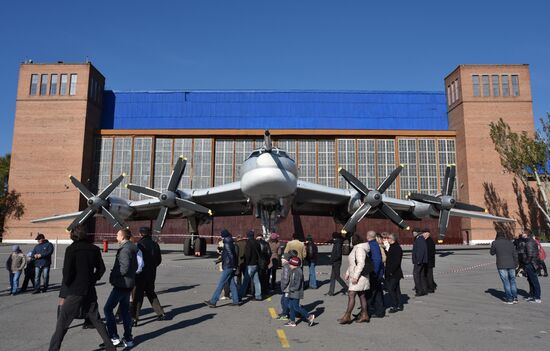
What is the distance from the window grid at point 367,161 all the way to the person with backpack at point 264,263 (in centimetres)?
3549

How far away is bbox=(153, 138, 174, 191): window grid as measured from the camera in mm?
45156

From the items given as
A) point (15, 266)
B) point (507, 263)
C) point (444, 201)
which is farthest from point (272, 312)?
point (444, 201)

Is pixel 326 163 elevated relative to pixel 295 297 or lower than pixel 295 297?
elevated

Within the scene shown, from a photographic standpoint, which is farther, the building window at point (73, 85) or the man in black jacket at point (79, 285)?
the building window at point (73, 85)

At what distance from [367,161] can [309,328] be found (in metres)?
39.9

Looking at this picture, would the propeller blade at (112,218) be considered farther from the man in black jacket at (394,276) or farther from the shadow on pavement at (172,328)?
the man in black jacket at (394,276)

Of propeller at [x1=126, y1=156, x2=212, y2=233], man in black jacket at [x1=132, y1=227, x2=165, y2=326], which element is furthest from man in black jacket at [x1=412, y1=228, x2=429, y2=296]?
propeller at [x1=126, y1=156, x2=212, y2=233]

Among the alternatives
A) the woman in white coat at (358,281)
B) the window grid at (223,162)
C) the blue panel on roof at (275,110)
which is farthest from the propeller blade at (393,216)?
the blue panel on roof at (275,110)

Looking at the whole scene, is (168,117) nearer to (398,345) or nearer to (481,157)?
(481,157)

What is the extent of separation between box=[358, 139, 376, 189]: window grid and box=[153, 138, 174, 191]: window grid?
20.3 metres

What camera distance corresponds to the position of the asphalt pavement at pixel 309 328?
6.12m

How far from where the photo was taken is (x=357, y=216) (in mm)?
20500

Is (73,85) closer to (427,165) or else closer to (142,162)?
(142,162)

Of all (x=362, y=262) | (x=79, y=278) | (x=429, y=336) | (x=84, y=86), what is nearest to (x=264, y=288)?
(x=362, y=262)
